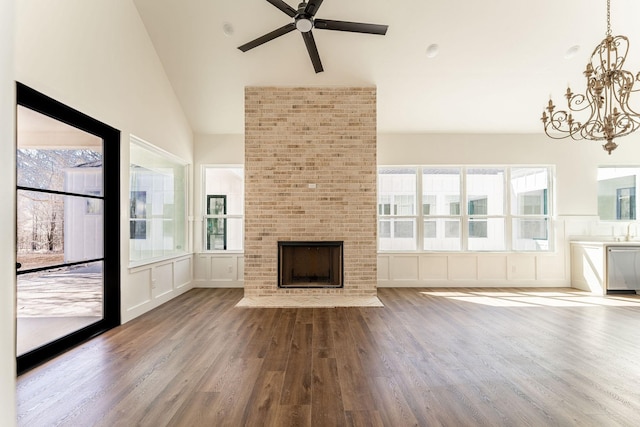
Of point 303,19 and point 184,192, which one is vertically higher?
point 303,19

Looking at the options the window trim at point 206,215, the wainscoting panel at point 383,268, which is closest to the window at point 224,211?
the window trim at point 206,215

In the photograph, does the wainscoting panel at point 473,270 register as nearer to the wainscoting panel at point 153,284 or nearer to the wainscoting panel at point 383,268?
the wainscoting panel at point 383,268

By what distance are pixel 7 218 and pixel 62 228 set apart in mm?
2864

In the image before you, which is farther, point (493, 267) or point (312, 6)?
point (493, 267)

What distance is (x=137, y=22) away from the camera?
402 cm

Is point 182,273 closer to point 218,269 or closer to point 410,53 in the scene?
point 218,269

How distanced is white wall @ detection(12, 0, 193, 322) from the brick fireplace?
1247mm

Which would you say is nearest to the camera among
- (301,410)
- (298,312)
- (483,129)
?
(301,410)

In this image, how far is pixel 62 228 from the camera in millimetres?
3033

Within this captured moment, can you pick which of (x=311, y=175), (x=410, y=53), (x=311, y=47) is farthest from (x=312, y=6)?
(x=311, y=175)

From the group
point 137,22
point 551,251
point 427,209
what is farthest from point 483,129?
point 137,22

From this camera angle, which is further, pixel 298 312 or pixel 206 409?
pixel 298 312

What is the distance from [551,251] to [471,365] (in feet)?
14.9

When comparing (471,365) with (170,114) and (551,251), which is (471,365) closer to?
(551,251)
